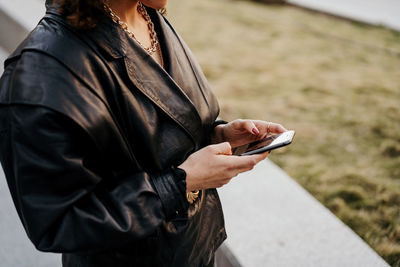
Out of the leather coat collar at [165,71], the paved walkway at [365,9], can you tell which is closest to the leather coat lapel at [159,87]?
the leather coat collar at [165,71]

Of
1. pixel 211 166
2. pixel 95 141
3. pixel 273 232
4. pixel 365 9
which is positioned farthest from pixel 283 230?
pixel 365 9

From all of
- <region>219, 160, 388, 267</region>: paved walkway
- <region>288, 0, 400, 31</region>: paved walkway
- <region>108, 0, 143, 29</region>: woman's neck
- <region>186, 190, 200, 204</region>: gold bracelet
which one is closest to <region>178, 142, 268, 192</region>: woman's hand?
<region>186, 190, 200, 204</region>: gold bracelet

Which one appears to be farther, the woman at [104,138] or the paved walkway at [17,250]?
the paved walkway at [17,250]

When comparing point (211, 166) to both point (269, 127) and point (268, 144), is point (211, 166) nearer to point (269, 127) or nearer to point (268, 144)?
point (268, 144)

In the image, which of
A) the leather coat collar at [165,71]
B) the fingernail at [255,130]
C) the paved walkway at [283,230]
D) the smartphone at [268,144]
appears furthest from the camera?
the paved walkway at [283,230]

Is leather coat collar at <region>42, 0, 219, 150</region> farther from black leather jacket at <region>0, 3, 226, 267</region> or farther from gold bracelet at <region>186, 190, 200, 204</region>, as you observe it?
gold bracelet at <region>186, 190, 200, 204</region>

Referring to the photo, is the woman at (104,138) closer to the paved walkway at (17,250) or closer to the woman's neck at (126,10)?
the woman's neck at (126,10)

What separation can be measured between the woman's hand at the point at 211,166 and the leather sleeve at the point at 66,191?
9cm

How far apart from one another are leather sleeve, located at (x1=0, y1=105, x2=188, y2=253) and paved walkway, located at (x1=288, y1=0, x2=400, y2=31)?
6.47 meters

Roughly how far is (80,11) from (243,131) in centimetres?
70

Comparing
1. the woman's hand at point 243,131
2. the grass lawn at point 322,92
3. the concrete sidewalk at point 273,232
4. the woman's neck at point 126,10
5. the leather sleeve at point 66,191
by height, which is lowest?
the grass lawn at point 322,92

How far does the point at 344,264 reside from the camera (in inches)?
66.5

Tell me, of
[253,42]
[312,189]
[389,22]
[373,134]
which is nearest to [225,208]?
[312,189]

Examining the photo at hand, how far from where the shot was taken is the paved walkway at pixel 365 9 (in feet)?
20.6
